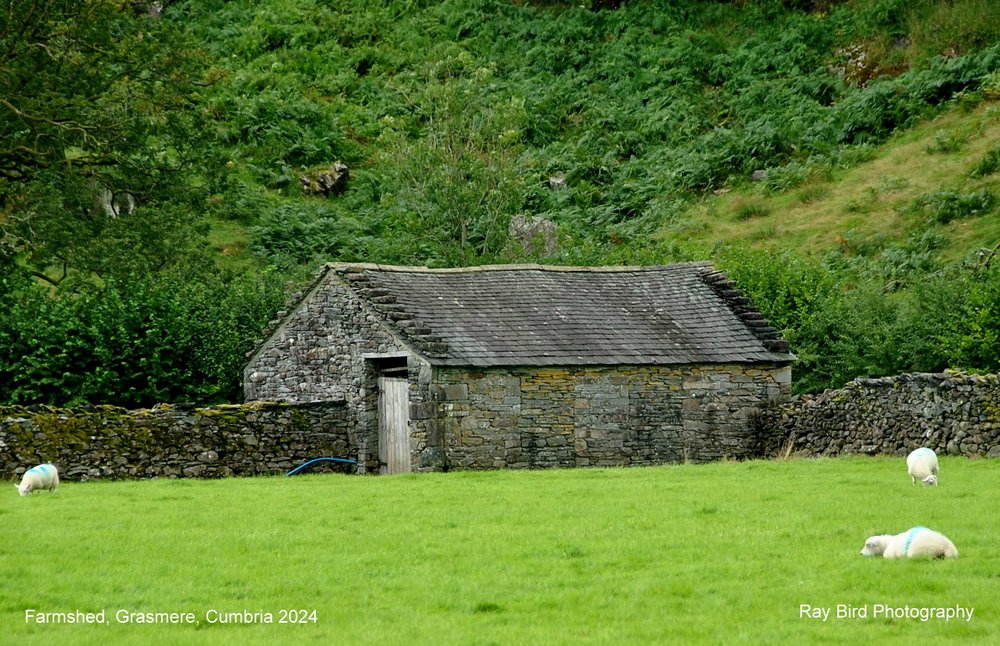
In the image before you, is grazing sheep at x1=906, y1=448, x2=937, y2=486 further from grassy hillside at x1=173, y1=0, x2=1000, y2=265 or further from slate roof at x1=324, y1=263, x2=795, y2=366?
grassy hillside at x1=173, y1=0, x2=1000, y2=265

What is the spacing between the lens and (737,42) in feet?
175

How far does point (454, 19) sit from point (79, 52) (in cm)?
2883

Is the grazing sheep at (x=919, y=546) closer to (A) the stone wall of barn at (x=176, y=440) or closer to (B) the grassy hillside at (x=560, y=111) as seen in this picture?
(A) the stone wall of barn at (x=176, y=440)

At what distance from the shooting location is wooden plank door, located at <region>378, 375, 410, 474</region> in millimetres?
23188

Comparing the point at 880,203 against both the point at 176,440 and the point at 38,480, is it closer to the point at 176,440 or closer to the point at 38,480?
the point at 176,440

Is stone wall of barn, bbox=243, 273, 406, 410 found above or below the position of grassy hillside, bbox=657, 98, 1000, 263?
below

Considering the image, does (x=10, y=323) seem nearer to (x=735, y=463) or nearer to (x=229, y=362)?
(x=229, y=362)

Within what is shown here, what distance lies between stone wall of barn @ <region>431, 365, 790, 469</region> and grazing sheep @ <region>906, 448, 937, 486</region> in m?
7.78

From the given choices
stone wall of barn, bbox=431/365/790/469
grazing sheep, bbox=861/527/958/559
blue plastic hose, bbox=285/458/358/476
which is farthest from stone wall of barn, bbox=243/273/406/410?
grazing sheep, bbox=861/527/958/559

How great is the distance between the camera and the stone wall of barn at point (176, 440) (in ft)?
69.2

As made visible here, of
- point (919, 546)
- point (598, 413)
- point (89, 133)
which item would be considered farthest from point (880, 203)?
point (919, 546)

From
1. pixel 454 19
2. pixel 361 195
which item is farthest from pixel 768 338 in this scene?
pixel 454 19

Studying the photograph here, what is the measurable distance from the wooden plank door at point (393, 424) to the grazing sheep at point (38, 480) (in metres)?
6.64

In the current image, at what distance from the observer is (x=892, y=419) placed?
2194 centimetres
